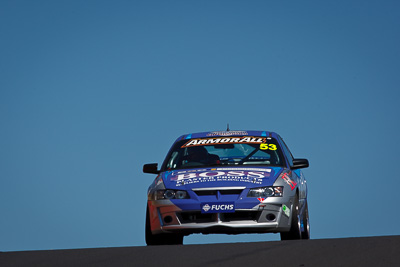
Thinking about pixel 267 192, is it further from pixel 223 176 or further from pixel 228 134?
pixel 228 134

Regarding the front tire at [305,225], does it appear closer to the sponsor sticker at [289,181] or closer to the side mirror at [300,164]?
the side mirror at [300,164]

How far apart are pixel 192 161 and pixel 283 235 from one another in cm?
184

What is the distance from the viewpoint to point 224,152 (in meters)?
12.1

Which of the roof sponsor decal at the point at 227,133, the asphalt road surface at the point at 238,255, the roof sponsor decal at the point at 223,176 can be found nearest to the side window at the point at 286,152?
the roof sponsor decal at the point at 227,133

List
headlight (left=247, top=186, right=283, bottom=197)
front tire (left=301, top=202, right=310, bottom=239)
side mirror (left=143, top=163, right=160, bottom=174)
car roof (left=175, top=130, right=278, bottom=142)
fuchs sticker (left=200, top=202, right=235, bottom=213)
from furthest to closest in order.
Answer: car roof (left=175, top=130, right=278, bottom=142), side mirror (left=143, top=163, right=160, bottom=174), front tire (left=301, top=202, right=310, bottom=239), headlight (left=247, top=186, right=283, bottom=197), fuchs sticker (left=200, top=202, right=235, bottom=213)

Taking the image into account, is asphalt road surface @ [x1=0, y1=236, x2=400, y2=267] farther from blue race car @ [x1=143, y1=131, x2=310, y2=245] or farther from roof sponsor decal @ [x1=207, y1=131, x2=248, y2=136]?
roof sponsor decal @ [x1=207, y1=131, x2=248, y2=136]

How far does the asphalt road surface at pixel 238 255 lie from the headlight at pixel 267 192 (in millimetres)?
1737

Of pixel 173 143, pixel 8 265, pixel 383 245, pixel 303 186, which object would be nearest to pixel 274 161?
pixel 303 186

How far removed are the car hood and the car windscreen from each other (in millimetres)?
606

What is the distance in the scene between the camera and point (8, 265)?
23.3ft

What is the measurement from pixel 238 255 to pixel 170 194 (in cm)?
330

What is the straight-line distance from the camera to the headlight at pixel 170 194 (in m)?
10.0

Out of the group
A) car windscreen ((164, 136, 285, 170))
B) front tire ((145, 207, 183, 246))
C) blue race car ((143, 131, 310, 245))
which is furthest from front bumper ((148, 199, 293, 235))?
car windscreen ((164, 136, 285, 170))

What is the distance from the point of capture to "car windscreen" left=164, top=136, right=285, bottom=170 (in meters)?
11.4
